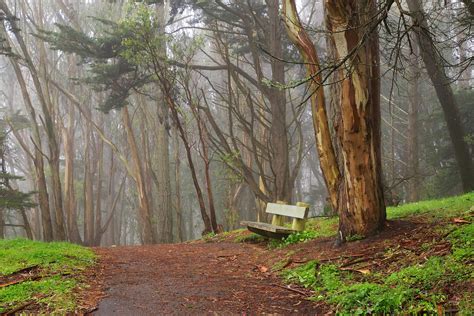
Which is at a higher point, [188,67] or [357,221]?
[188,67]

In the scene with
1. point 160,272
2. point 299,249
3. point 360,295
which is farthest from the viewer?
point 299,249

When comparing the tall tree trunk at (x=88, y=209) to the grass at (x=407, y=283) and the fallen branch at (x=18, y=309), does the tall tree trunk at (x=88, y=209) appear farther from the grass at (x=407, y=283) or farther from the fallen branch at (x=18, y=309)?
the grass at (x=407, y=283)

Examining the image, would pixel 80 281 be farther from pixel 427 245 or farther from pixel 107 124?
pixel 107 124

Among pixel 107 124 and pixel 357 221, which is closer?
pixel 357 221

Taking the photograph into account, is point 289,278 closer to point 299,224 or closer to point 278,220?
point 299,224

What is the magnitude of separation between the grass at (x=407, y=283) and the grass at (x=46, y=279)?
8.63 ft

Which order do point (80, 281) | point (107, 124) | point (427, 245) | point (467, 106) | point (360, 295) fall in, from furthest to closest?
point (107, 124) → point (467, 106) → point (80, 281) → point (427, 245) → point (360, 295)

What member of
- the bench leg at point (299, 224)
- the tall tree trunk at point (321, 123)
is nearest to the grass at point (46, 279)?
the bench leg at point (299, 224)

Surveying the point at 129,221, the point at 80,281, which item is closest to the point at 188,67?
the point at 80,281

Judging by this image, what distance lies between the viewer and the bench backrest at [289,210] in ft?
27.2

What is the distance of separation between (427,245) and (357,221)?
4.25 ft

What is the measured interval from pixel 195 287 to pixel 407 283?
257cm

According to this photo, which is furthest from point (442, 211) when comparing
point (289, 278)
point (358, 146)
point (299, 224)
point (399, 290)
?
point (399, 290)

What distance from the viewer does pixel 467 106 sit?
17.5m
